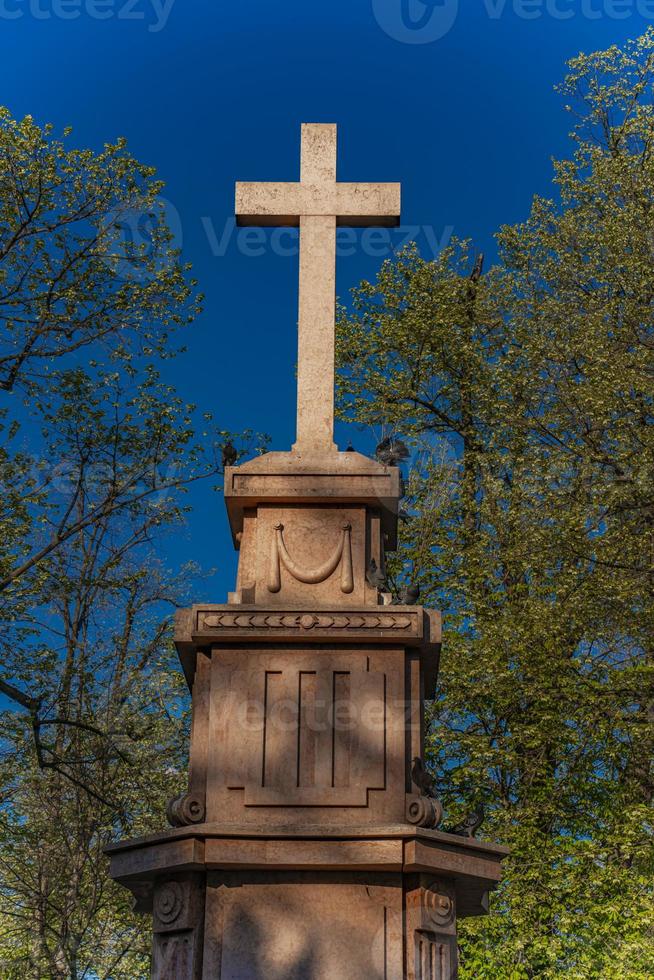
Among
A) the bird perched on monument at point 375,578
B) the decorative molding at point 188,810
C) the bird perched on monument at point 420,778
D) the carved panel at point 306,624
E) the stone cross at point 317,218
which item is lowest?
the decorative molding at point 188,810

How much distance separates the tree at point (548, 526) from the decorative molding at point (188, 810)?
9.99 metres

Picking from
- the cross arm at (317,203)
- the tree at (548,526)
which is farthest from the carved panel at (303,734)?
the tree at (548,526)

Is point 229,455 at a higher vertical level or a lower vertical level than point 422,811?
higher

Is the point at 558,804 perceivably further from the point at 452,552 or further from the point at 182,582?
the point at 182,582

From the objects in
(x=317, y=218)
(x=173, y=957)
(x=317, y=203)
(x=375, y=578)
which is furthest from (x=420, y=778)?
(x=317, y=203)

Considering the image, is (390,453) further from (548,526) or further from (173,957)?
(548,526)

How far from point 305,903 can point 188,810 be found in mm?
934

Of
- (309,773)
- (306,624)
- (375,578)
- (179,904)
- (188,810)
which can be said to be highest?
(375,578)

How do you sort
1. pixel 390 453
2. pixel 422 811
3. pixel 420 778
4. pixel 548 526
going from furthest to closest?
pixel 548 526
pixel 390 453
pixel 420 778
pixel 422 811

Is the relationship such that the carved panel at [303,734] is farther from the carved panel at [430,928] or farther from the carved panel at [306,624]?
the carved panel at [430,928]

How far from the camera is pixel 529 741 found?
62.3ft

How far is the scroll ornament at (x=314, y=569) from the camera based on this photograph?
8.67m

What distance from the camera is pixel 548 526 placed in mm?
20312

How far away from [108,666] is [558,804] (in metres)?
7.38
